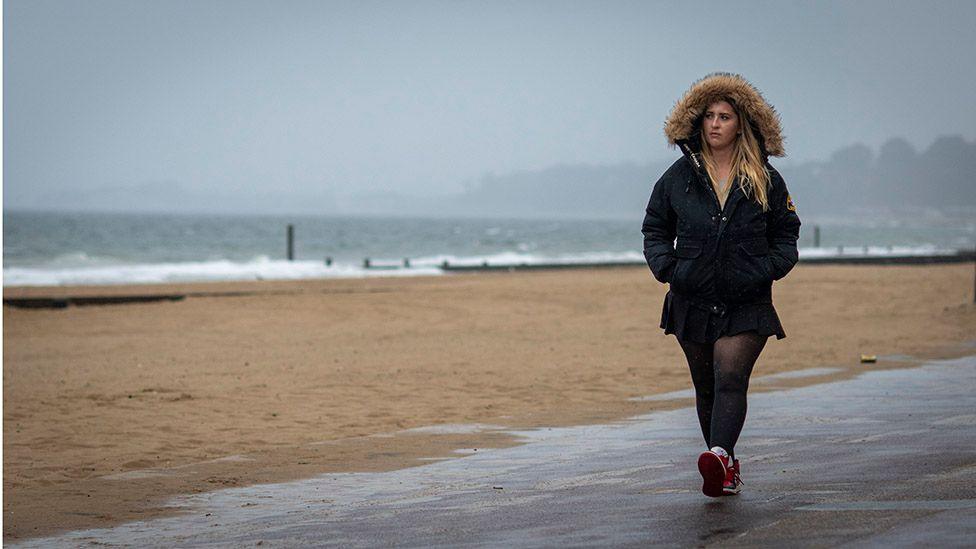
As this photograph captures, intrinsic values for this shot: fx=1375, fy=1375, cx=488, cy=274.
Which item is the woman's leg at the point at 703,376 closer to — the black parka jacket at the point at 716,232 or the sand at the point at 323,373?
the black parka jacket at the point at 716,232

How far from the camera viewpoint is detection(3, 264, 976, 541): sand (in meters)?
8.12

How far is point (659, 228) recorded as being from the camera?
19.3ft

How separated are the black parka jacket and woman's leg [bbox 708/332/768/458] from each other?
0.17m

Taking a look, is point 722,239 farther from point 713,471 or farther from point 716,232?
point 713,471

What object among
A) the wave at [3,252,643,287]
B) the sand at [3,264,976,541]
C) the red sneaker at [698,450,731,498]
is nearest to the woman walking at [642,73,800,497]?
the red sneaker at [698,450,731,498]

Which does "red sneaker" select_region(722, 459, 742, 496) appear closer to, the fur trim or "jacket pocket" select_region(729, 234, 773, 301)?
"jacket pocket" select_region(729, 234, 773, 301)

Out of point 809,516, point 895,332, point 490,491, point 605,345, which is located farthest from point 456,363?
point 809,516

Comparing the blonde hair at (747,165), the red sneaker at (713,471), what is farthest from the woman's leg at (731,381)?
the blonde hair at (747,165)

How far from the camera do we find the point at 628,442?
8.17 meters

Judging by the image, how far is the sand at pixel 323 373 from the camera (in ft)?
26.7

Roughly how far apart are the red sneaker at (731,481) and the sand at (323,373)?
2564mm

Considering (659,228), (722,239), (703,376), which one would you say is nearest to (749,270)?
(722,239)

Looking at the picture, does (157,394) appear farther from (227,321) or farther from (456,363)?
(227,321)

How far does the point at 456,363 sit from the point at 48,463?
678 centimetres
